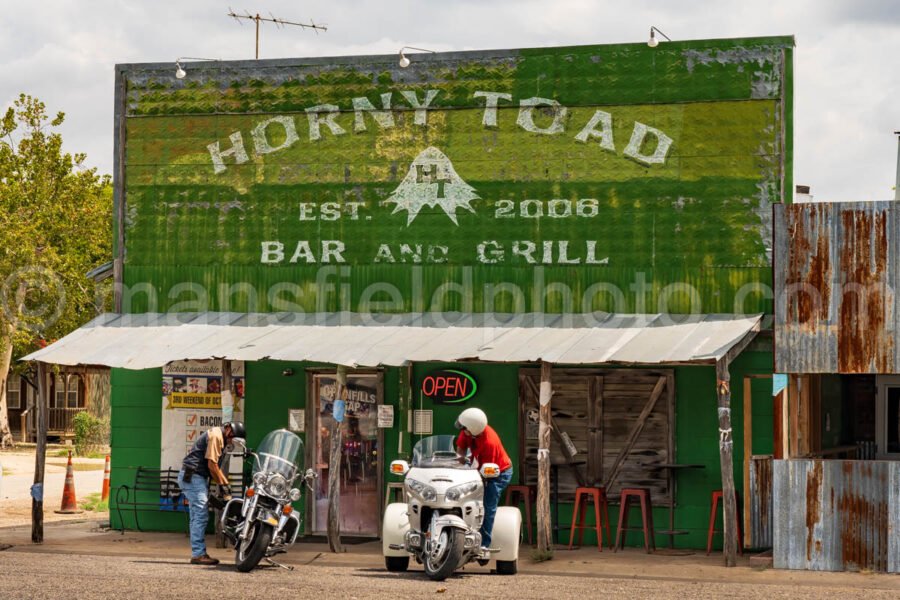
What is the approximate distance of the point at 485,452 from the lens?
1476 cm

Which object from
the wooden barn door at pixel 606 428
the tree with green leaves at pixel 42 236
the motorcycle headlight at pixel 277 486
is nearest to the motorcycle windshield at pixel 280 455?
the motorcycle headlight at pixel 277 486

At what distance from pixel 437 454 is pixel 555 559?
265 centimetres

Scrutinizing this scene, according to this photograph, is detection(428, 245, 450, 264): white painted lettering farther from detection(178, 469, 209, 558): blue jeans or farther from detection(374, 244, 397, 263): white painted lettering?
detection(178, 469, 209, 558): blue jeans

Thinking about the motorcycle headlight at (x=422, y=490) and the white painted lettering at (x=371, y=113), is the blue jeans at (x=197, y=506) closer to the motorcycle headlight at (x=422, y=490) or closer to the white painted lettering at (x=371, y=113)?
the motorcycle headlight at (x=422, y=490)

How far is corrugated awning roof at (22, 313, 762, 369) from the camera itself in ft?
52.6

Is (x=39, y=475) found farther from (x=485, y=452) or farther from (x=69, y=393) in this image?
(x=69, y=393)

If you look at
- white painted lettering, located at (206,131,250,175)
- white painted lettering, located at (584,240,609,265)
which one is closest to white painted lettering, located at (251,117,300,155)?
white painted lettering, located at (206,131,250,175)

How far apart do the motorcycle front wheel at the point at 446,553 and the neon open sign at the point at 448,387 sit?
15.2 feet

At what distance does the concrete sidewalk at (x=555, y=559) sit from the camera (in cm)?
1465

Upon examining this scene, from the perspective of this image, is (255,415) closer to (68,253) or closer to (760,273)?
(760,273)

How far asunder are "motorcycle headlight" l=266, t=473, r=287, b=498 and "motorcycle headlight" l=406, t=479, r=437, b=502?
1312mm

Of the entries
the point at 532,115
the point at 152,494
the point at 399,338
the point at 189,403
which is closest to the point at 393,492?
the point at 399,338

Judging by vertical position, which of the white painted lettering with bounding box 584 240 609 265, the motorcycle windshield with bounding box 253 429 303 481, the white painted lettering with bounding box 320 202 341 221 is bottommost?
the motorcycle windshield with bounding box 253 429 303 481

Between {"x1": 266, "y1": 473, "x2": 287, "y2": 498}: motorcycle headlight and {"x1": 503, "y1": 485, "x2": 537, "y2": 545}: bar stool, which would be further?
{"x1": 503, "y1": 485, "x2": 537, "y2": 545}: bar stool
